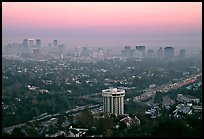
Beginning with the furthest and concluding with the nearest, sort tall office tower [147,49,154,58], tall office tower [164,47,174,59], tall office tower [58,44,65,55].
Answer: tall office tower [58,44,65,55] → tall office tower [147,49,154,58] → tall office tower [164,47,174,59]

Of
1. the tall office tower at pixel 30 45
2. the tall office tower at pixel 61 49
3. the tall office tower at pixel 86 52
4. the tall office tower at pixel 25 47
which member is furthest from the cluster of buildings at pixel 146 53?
the tall office tower at pixel 25 47

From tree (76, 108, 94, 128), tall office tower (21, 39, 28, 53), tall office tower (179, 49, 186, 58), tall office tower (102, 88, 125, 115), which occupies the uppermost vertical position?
tall office tower (21, 39, 28, 53)

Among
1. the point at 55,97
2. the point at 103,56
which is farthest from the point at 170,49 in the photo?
the point at 55,97

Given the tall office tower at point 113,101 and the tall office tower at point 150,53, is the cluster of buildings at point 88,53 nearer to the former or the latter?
the tall office tower at point 150,53

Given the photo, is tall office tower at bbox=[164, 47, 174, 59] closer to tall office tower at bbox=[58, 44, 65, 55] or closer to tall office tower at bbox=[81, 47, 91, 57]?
tall office tower at bbox=[81, 47, 91, 57]

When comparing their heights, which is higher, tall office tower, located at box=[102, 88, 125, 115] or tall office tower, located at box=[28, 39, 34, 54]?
tall office tower, located at box=[28, 39, 34, 54]

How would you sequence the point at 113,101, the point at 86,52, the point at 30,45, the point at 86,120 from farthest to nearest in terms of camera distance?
1. the point at 86,52
2. the point at 30,45
3. the point at 113,101
4. the point at 86,120

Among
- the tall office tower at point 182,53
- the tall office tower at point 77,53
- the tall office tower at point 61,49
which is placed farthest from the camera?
the tall office tower at point 77,53

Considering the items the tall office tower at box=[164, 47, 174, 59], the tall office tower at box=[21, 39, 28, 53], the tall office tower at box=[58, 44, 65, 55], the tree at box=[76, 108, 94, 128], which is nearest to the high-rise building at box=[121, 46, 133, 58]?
the tall office tower at box=[164, 47, 174, 59]

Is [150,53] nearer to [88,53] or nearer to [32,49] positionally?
[88,53]

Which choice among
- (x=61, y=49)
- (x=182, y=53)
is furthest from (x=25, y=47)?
(x=182, y=53)

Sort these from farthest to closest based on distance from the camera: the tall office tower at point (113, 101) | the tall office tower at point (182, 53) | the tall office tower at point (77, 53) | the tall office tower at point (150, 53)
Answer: the tall office tower at point (77, 53), the tall office tower at point (150, 53), the tall office tower at point (182, 53), the tall office tower at point (113, 101)

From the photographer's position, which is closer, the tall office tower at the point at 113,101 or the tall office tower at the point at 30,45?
the tall office tower at the point at 113,101

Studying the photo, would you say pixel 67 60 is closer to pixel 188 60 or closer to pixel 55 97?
pixel 188 60
